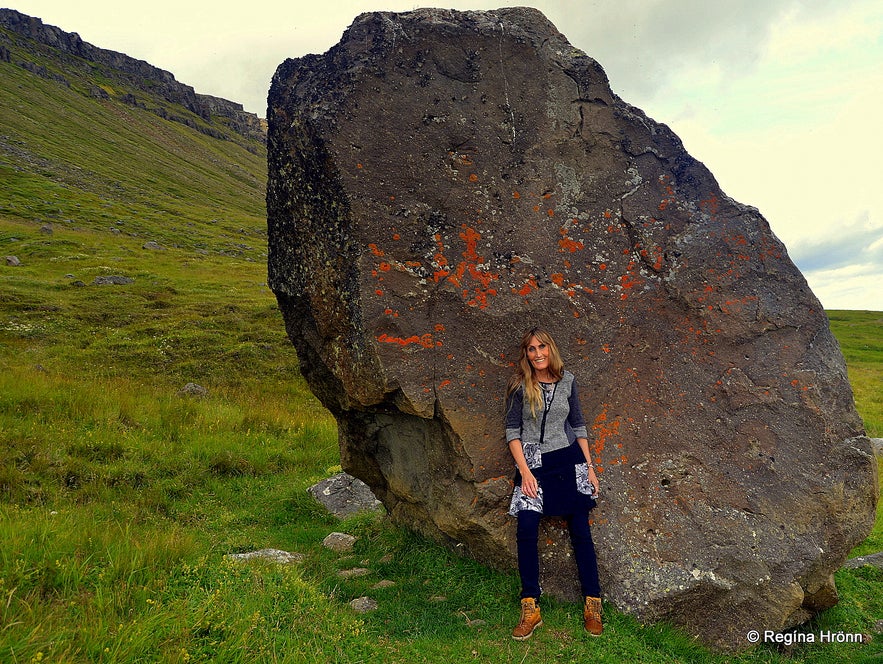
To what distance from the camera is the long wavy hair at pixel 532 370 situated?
18.8 feet

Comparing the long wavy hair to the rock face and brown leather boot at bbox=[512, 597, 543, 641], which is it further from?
brown leather boot at bbox=[512, 597, 543, 641]

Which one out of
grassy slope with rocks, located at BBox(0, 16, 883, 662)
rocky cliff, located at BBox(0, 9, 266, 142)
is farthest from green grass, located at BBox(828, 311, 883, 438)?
rocky cliff, located at BBox(0, 9, 266, 142)

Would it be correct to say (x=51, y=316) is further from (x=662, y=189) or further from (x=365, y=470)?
(x=662, y=189)

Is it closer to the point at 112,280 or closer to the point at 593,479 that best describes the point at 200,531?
the point at 593,479

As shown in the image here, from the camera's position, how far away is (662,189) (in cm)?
695

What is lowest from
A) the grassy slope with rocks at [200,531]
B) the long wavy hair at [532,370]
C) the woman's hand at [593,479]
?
A: the grassy slope with rocks at [200,531]

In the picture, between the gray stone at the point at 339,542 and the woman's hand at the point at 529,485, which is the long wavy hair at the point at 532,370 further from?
the gray stone at the point at 339,542

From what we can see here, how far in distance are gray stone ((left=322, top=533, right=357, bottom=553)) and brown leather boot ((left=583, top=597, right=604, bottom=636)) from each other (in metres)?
3.25

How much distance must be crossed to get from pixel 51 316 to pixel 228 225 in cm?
→ 5319

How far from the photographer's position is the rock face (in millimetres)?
6035

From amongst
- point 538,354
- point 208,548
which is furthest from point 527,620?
point 208,548

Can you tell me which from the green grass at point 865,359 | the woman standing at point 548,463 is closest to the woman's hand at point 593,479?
the woman standing at point 548,463

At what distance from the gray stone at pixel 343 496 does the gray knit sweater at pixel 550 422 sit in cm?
436

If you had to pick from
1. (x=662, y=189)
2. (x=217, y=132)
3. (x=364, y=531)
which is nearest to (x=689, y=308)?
(x=662, y=189)
